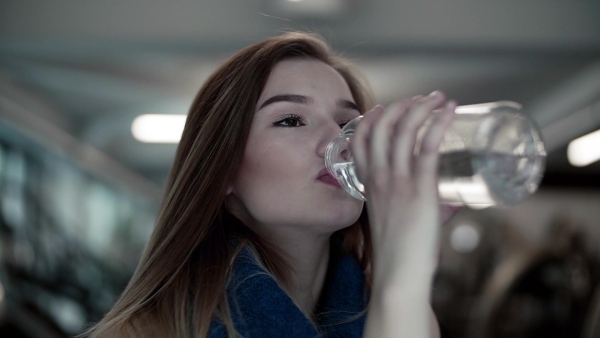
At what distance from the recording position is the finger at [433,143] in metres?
0.65

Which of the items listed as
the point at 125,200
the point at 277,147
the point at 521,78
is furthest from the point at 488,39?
the point at 125,200

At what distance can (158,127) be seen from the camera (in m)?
5.42

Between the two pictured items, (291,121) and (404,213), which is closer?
(404,213)

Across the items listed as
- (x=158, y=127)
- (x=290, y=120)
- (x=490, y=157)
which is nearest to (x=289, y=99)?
(x=290, y=120)

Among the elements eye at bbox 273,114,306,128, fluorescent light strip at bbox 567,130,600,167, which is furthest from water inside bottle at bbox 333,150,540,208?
fluorescent light strip at bbox 567,130,600,167

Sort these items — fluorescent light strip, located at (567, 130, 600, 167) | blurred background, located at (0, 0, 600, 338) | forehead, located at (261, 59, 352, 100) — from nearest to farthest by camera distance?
forehead, located at (261, 59, 352, 100), blurred background, located at (0, 0, 600, 338), fluorescent light strip, located at (567, 130, 600, 167)

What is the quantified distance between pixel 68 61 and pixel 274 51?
9.36 feet

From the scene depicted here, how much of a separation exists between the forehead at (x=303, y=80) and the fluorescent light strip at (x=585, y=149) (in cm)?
449

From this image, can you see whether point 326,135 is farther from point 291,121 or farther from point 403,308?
point 403,308

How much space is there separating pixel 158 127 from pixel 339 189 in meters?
4.54

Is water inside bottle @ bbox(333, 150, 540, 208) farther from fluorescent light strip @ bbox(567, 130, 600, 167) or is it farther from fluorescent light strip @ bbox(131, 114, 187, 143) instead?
fluorescent light strip @ bbox(567, 130, 600, 167)

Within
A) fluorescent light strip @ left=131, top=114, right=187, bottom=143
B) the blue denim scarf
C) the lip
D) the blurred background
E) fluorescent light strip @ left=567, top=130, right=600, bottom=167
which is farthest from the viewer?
fluorescent light strip @ left=567, top=130, right=600, bottom=167

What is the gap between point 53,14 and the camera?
322 cm

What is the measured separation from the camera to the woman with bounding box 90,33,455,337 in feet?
3.15
